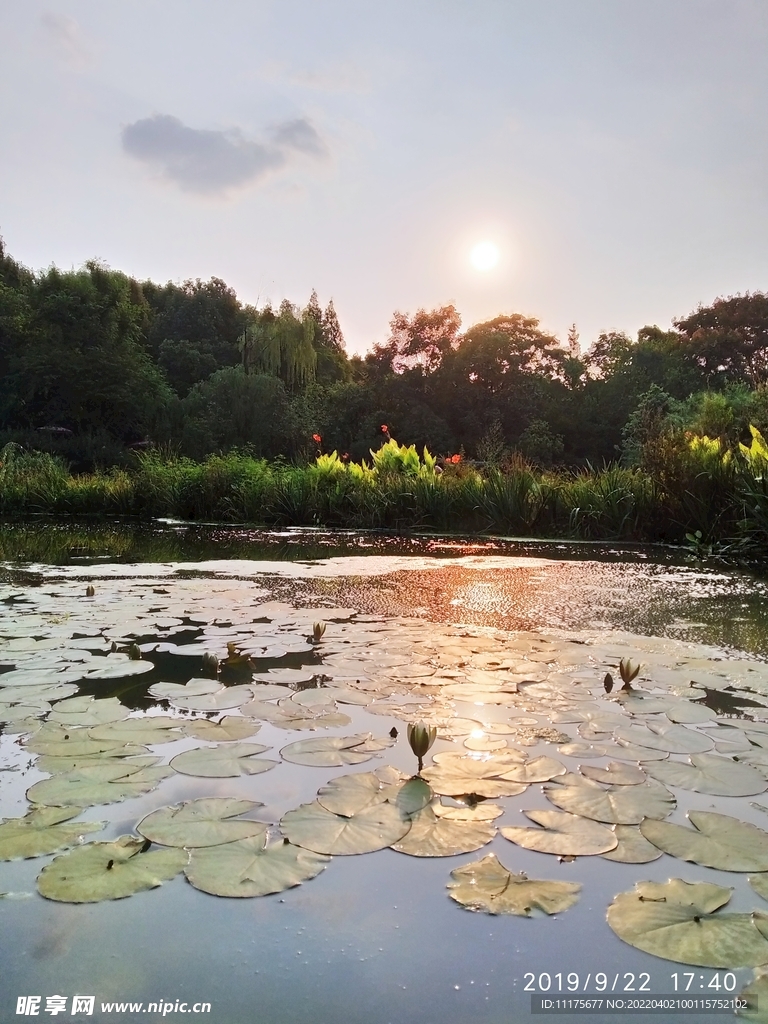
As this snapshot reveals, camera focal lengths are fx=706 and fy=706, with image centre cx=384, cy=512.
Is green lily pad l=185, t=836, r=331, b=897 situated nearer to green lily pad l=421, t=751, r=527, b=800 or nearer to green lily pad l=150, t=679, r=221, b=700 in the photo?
green lily pad l=421, t=751, r=527, b=800

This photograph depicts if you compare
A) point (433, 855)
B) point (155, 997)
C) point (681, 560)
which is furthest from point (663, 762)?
point (681, 560)

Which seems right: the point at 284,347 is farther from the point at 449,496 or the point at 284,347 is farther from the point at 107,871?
the point at 107,871

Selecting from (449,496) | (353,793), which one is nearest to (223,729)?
(353,793)

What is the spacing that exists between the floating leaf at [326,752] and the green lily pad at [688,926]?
24.0 inches

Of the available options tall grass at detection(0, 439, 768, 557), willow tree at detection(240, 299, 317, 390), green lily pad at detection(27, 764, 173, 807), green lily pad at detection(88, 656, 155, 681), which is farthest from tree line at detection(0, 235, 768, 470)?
green lily pad at detection(27, 764, 173, 807)

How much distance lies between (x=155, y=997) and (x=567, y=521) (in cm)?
682

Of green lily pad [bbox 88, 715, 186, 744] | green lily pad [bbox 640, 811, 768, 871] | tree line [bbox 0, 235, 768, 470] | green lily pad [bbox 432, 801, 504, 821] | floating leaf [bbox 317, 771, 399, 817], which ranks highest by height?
tree line [bbox 0, 235, 768, 470]

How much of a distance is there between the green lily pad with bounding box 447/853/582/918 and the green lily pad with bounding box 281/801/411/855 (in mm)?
138

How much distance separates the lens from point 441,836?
1125mm

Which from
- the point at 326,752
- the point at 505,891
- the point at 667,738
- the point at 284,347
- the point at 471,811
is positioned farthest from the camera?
the point at 284,347

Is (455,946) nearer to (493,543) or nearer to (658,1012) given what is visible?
(658,1012)

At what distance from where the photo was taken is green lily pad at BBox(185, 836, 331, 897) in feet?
3.25

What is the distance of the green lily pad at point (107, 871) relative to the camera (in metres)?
0.97

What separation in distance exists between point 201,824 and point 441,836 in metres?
0.39
